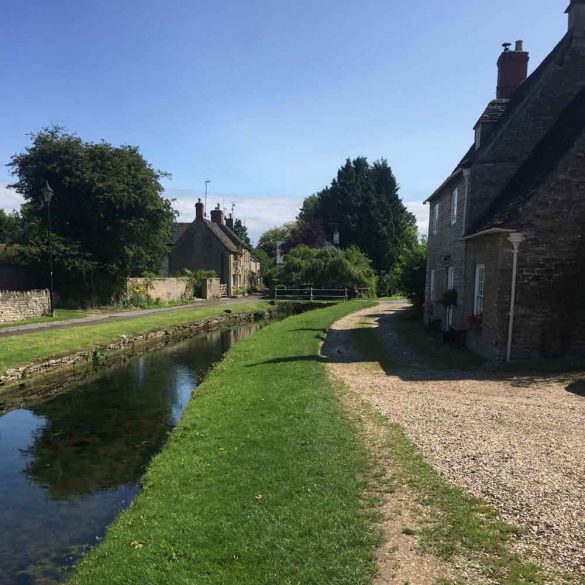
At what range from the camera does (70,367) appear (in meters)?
17.7

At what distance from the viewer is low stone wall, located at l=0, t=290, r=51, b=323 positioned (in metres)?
23.1

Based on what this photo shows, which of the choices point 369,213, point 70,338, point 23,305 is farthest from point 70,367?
point 369,213

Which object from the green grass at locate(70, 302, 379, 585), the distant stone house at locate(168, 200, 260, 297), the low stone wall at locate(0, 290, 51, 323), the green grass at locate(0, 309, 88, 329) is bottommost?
the green grass at locate(70, 302, 379, 585)

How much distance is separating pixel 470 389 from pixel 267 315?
28568 millimetres

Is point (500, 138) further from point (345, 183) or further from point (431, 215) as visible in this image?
point (345, 183)

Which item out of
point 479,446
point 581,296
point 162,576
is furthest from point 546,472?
point 581,296

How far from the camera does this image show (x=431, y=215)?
81.1 feet

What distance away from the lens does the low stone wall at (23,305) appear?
2314 cm

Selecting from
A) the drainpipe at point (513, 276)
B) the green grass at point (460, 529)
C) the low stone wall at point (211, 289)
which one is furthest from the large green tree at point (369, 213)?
the green grass at point (460, 529)

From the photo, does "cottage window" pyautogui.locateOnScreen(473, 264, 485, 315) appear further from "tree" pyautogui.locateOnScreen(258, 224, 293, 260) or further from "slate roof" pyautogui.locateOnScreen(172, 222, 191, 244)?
"tree" pyautogui.locateOnScreen(258, 224, 293, 260)

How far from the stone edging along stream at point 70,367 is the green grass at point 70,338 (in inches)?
10.0

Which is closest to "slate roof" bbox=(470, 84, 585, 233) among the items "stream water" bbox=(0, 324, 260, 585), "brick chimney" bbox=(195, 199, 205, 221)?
"stream water" bbox=(0, 324, 260, 585)

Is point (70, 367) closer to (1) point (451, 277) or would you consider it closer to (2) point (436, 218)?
(1) point (451, 277)

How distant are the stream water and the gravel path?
4819 mm
